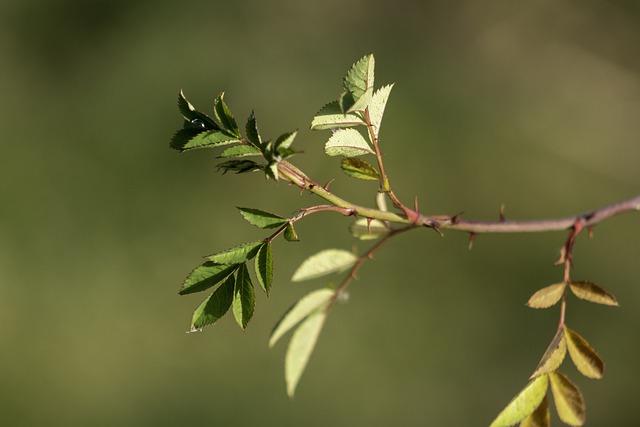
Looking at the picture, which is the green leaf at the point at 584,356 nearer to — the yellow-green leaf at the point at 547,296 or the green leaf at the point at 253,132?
the yellow-green leaf at the point at 547,296

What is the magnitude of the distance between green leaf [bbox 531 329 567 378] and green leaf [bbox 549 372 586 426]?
0.03m

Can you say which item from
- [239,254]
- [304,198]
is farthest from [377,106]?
[304,198]

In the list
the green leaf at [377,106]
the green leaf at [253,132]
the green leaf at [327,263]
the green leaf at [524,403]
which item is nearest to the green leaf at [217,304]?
the green leaf at [327,263]

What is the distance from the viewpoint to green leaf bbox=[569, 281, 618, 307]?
3.67 ft

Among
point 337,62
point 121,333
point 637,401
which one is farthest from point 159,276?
point 637,401

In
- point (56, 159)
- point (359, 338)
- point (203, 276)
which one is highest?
point (56, 159)

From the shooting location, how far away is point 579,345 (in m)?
1.15

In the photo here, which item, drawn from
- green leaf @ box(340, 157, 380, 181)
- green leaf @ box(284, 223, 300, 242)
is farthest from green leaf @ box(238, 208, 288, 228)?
green leaf @ box(340, 157, 380, 181)

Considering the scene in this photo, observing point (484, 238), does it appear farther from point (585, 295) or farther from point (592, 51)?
point (585, 295)

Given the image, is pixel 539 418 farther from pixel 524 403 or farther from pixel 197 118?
pixel 197 118

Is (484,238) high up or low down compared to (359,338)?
up

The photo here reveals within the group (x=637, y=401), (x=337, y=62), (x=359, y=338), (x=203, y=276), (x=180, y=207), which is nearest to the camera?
(x=203, y=276)

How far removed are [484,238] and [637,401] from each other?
116 centimetres

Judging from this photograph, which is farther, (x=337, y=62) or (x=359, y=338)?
(x=337, y=62)
